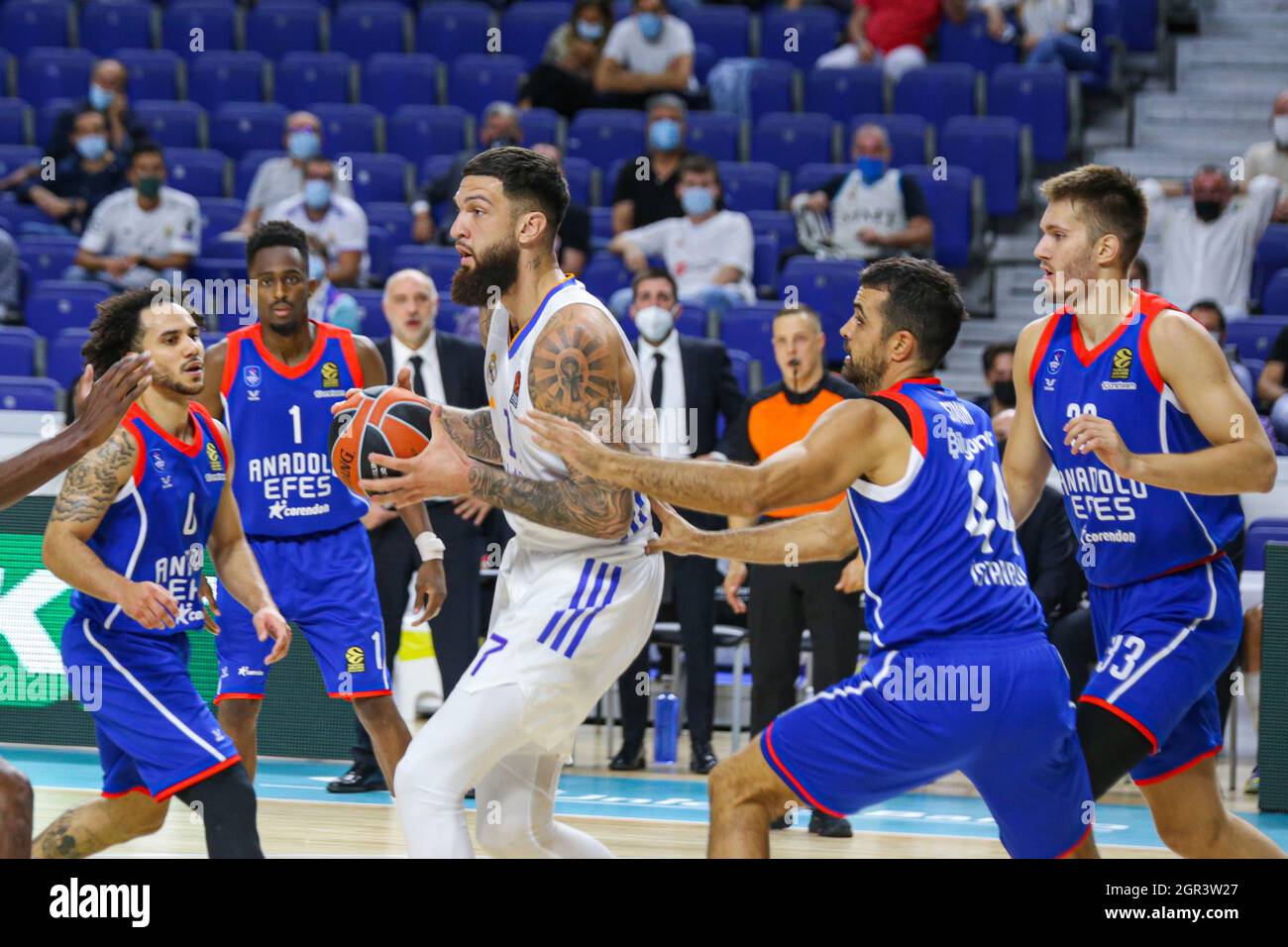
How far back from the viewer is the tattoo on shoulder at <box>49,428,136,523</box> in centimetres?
489

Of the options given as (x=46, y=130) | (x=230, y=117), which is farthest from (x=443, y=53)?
(x=46, y=130)

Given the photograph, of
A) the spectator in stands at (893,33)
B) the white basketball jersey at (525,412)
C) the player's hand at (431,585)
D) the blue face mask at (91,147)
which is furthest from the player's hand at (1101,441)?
the blue face mask at (91,147)

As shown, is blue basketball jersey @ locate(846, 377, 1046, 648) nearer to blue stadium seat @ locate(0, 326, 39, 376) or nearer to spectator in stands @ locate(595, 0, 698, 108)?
blue stadium seat @ locate(0, 326, 39, 376)

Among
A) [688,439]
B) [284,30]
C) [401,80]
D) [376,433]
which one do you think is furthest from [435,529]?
[284,30]

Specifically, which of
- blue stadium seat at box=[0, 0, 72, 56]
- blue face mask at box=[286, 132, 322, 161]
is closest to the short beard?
blue face mask at box=[286, 132, 322, 161]

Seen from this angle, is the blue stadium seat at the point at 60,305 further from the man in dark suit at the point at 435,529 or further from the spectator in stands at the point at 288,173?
the man in dark suit at the point at 435,529

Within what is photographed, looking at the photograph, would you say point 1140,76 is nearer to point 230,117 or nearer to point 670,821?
point 230,117

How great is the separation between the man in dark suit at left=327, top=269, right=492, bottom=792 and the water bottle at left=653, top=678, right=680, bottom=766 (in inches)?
44.6

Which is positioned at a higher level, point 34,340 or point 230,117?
Result: point 230,117

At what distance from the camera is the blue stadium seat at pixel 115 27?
48.4 feet

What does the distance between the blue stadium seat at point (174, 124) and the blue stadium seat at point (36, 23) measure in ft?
5.84

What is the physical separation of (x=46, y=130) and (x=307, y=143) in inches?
112

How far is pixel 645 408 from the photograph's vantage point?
4.67m

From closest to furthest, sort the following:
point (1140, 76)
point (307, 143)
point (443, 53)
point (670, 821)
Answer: point (670, 821) → point (307, 143) → point (1140, 76) → point (443, 53)
